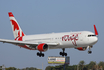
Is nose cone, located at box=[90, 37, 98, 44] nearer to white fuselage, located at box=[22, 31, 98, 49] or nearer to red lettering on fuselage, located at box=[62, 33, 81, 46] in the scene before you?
white fuselage, located at box=[22, 31, 98, 49]

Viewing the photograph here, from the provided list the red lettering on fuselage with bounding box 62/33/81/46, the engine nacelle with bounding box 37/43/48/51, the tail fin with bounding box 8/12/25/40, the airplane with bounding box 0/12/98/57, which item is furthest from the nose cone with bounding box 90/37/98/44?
the tail fin with bounding box 8/12/25/40

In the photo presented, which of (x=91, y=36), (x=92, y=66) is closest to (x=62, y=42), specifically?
(x=91, y=36)

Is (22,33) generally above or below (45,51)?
above

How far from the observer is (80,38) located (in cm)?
6103

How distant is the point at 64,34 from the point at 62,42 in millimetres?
1961

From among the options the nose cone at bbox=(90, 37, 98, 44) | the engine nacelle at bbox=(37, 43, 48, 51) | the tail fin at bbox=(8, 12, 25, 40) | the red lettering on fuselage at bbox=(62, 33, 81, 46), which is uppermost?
the tail fin at bbox=(8, 12, 25, 40)

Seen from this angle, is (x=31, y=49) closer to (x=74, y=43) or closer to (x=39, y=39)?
(x=39, y=39)

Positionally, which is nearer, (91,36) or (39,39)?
(91,36)

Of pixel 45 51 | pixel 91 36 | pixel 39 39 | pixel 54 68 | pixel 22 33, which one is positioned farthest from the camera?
pixel 54 68

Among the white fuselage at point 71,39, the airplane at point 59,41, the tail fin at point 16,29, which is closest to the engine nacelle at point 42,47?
the airplane at point 59,41

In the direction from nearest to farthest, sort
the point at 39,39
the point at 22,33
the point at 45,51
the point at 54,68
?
the point at 45,51
the point at 39,39
the point at 22,33
the point at 54,68

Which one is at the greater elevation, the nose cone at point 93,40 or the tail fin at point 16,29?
the tail fin at point 16,29

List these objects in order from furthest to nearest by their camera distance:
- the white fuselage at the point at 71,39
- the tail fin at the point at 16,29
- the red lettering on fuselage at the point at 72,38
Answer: the tail fin at the point at 16,29, the red lettering on fuselage at the point at 72,38, the white fuselage at the point at 71,39

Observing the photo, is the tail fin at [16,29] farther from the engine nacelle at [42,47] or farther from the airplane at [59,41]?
the engine nacelle at [42,47]
